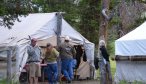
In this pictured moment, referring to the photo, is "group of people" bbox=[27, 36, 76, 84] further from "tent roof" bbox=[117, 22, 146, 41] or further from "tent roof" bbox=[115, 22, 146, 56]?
"tent roof" bbox=[117, 22, 146, 41]

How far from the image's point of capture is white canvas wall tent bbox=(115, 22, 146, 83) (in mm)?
17281

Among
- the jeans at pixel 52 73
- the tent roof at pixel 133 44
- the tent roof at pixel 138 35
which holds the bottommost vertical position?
the jeans at pixel 52 73

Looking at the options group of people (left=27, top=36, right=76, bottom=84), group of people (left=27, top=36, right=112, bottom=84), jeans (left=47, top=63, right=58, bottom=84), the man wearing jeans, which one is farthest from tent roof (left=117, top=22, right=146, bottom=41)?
jeans (left=47, top=63, right=58, bottom=84)

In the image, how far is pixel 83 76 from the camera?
73.5ft

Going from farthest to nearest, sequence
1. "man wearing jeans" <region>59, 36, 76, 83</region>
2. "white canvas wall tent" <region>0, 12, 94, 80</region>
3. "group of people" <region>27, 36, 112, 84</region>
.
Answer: "man wearing jeans" <region>59, 36, 76, 83</region> → "white canvas wall tent" <region>0, 12, 94, 80</region> → "group of people" <region>27, 36, 112, 84</region>

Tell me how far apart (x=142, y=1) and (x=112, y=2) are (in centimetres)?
172

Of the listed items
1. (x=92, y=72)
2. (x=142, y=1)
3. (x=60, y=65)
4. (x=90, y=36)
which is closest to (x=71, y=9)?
(x=90, y=36)

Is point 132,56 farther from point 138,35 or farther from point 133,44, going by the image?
point 138,35

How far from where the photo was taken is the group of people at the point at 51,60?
628 inches

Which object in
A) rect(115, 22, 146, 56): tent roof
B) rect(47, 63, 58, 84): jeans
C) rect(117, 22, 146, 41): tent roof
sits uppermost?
rect(117, 22, 146, 41): tent roof

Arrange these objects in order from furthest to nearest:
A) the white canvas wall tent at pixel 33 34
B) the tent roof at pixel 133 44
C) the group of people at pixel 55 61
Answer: the white canvas wall tent at pixel 33 34 → the tent roof at pixel 133 44 → the group of people at pixel 55 61

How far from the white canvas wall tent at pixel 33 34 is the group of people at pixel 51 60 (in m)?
1.13

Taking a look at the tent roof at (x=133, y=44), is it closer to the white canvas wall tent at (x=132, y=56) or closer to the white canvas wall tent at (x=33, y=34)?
the white canvas wall tent at (x=132, y=56)

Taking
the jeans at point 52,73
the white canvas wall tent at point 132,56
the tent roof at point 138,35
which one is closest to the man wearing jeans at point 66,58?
the jeans at point 52,73
